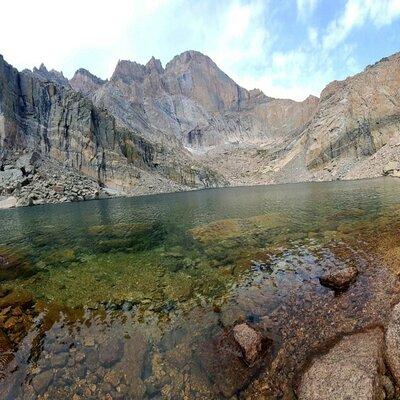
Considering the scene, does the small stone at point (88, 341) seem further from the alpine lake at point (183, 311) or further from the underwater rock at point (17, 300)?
the underwater rock at point (17, 300)

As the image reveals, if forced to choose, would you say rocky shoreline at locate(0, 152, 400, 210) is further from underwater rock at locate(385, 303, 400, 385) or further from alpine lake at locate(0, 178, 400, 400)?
underwater rock at locate(385, 303, 400, 385)

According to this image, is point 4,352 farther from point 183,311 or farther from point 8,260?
point 8,260

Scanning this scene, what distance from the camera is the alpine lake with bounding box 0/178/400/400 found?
363 inches

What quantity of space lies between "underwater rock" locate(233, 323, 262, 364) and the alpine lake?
195mm

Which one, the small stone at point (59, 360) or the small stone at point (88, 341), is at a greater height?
the small stone at point (88, 341)

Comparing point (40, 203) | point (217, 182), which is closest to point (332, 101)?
point (217, 182)

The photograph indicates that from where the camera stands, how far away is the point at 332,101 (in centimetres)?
18612

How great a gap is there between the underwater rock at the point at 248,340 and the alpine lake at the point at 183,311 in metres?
0.19

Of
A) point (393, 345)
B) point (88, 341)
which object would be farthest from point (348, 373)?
point (88, 341)

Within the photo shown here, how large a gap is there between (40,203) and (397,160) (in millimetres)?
124989

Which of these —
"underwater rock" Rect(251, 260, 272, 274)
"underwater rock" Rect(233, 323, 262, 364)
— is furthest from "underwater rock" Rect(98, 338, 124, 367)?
"underwater rock" Rect(251, 260, 272, 274)

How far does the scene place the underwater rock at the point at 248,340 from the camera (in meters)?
9.62

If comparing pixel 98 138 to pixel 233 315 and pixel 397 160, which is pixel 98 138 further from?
pixel 233 315

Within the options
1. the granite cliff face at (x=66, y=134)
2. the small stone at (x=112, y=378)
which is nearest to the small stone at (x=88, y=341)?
the small stone at (x=112, y=378)
